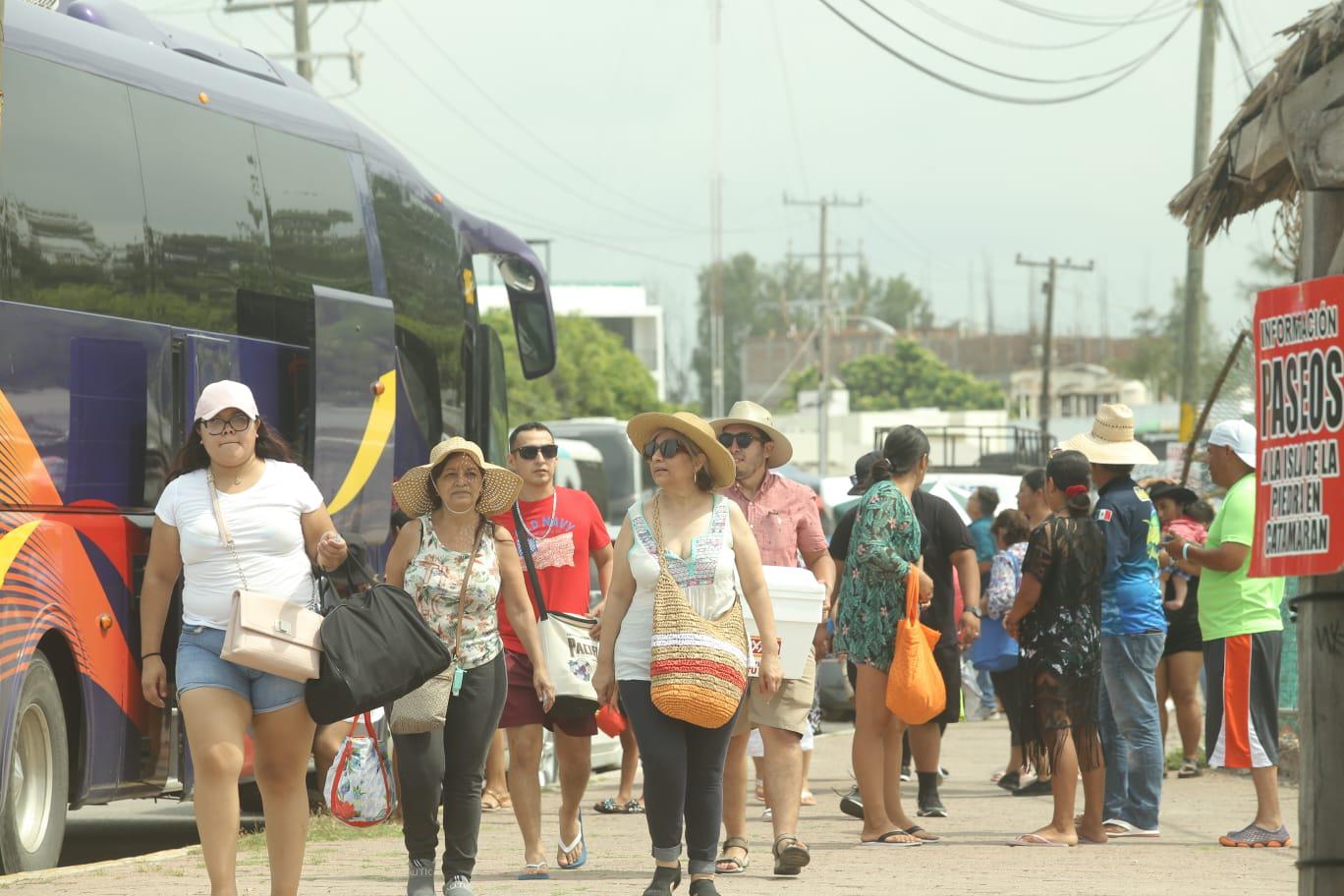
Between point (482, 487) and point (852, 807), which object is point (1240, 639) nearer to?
point (852, 807)

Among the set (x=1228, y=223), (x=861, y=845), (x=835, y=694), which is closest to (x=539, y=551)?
(x=861, y=845)

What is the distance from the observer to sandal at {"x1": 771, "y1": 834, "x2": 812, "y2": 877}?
832 centimetres

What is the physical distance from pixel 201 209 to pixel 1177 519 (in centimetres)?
664

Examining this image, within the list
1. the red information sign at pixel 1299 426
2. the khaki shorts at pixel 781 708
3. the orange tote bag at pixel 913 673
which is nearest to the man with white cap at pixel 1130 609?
the orange tote bag at pixel 913 673

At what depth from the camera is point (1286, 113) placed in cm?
615

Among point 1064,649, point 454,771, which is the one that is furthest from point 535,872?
point 1064,649

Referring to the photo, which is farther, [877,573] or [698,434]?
[877,573]

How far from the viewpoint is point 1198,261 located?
91.2 ft

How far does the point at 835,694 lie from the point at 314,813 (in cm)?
946

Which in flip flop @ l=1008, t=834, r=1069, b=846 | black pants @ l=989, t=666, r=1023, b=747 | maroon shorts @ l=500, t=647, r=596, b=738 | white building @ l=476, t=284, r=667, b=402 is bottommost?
flip flop @ l=1008, t=834, r=1069, b=846

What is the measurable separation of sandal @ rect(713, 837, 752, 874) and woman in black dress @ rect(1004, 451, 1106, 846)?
1.71 metres

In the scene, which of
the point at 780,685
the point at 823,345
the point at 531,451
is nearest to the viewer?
the point at 780,685

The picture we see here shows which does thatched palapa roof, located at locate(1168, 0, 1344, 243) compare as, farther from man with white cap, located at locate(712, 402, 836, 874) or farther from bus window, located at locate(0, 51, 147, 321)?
bus window, located at locate(0, 51, 147, 321)

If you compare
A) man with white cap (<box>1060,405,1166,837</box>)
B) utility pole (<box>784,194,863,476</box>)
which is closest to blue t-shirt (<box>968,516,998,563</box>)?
man with white cap (<box>1060,405,1166,837</box>)
